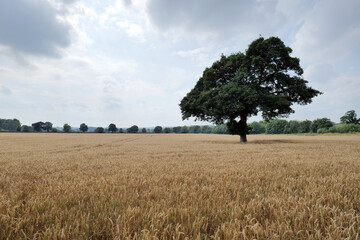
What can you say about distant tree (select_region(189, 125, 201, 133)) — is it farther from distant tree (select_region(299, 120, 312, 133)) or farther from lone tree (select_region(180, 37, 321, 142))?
lone tree (select_region(180, 37, 321, 142))

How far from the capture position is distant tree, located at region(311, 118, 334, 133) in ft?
377

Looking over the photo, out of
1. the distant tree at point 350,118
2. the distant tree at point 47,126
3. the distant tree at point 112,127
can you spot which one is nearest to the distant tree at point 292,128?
the distant tree at point 350,118

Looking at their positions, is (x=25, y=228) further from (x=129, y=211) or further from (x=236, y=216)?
(x=236, y=216)

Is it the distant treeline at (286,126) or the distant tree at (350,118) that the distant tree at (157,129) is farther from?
the distant tree at (350,118)

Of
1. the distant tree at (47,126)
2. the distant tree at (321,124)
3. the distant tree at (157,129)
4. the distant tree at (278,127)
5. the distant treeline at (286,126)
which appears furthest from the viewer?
the distant tree at (157,129)

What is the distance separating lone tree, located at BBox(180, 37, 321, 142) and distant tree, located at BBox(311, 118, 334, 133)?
12348cm

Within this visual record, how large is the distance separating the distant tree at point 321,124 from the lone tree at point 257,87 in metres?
123

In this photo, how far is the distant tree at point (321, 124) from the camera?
115 meters

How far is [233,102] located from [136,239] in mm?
20561

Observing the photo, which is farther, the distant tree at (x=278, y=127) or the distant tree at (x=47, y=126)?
the distant tree at (x=47, y=126)

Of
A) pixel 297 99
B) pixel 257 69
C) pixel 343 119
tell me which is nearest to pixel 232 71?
pixel 257 69

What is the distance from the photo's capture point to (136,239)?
1.73 metres

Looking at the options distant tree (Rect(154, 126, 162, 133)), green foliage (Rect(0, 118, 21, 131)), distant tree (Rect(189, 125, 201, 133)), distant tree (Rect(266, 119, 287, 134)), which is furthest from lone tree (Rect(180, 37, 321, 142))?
green foliage (Rect(0, 118, 21, 131))

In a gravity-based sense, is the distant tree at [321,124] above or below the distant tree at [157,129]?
above
